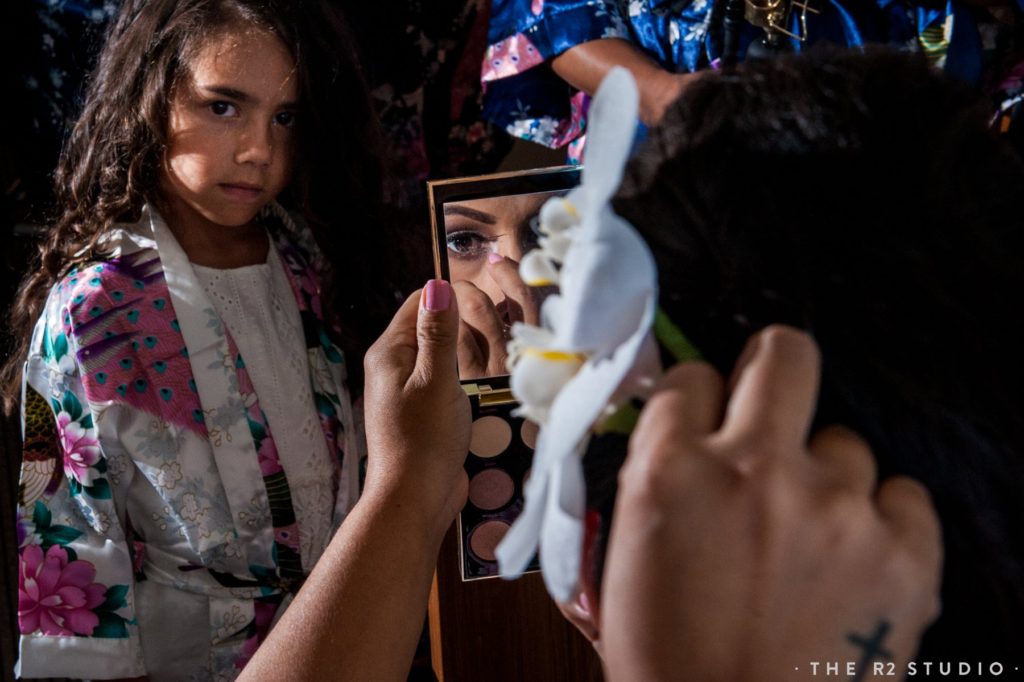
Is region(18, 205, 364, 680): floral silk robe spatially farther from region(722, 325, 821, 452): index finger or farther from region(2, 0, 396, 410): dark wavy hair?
region(722, 325, 821, 452): index finger

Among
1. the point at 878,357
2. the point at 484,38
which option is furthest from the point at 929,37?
the point at 878,357

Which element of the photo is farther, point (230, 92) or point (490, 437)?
point (230, 92)

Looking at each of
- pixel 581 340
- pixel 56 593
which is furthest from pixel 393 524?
pixel 56 593

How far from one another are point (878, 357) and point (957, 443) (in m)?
0.05

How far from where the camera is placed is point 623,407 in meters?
0.38

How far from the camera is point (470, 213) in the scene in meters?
0.75

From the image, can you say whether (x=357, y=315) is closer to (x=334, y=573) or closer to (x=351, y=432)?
(x=351, y=432)

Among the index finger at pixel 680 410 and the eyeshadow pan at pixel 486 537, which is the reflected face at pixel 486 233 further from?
the index finger at pixel 680 410

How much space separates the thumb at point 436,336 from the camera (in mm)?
690

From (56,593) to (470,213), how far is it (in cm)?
55

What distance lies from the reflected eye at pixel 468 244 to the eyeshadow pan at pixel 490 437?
0.13 meters

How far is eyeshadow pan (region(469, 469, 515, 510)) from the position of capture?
751mm

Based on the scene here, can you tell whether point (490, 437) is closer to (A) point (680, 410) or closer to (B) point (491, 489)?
(B) point (491, 489)

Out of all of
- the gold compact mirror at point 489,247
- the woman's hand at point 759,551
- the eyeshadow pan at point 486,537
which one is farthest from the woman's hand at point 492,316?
the woman's hand at point 759,551
